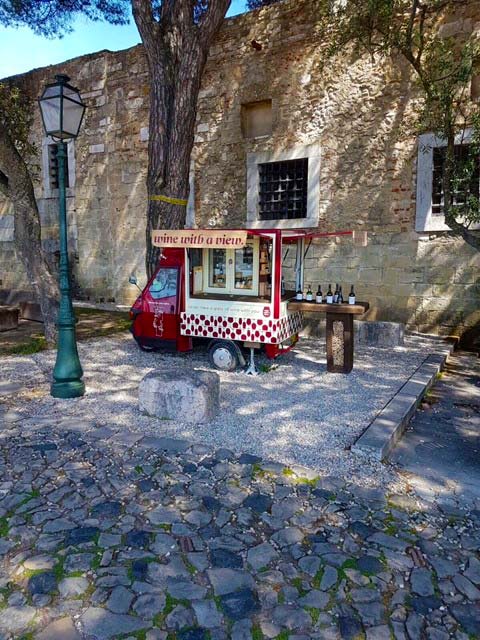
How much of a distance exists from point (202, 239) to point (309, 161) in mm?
4983

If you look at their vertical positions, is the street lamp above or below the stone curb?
above

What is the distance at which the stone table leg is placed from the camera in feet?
19.4

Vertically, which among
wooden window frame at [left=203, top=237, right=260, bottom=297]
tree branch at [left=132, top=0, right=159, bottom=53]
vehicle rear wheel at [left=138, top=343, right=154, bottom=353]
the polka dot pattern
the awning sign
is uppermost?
tree branch at [left=132, top=0, right=159, bottom=53]

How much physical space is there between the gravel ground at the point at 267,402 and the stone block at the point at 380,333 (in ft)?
1.40

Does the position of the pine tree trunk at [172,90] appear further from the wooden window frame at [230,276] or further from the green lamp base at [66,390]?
the green lamp base at [66,390]

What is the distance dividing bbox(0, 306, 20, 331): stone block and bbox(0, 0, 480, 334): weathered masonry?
364 centimetres

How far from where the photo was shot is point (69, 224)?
13.2 metres

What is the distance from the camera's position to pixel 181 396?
429 centimetres

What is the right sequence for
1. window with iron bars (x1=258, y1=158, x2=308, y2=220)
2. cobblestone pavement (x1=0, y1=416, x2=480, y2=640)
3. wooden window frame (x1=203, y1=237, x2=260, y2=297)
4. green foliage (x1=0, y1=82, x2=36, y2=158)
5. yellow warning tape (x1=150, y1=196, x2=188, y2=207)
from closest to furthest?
cobblestone pavement (x1=0, y1=416, x2=480, y2=640), wooden window frame (x1=203, y1=237, x2=260, y2=297), yellow warning tape (x1=150, y1=196, x2=188, y2=207), window with iron bars (x1=258, y1=158, x2=308, y2=220), green foliage (x1=0, y1=82, x2=36, y2=158)

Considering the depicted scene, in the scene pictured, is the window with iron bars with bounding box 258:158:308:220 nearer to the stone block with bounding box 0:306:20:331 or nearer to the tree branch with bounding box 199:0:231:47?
the tree branch with bounding box 199:0:231:47

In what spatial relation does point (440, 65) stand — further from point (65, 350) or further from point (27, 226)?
point (27, 226)

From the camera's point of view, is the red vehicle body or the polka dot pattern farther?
the red vehicle body

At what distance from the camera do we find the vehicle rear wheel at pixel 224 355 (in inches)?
241

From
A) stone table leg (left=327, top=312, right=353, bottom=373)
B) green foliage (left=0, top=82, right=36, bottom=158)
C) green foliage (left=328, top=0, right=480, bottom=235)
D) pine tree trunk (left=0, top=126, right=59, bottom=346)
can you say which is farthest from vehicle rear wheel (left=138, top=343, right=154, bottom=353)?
green foliage (left=0, top=82, right=36, bottom=158)
